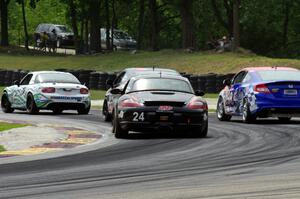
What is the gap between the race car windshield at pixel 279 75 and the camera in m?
20.5

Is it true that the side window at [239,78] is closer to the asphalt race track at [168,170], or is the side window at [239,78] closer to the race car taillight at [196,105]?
the asphalt race track at [168,170]

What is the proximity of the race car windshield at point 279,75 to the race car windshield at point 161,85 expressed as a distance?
3323 mm

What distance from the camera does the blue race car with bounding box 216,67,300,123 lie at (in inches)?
794

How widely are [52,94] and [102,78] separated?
14.1 metres

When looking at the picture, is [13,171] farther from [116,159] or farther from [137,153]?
[137,153]

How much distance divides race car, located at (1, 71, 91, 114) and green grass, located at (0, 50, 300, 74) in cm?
1458

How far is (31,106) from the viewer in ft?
84.2

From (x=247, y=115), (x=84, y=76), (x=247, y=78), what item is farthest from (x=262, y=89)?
(x=84, y=76)

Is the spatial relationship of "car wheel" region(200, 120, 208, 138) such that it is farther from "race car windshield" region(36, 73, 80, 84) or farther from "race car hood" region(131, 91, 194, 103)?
"race car windshield" region(36, 73, 80, 84)

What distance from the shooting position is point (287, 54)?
6725cm

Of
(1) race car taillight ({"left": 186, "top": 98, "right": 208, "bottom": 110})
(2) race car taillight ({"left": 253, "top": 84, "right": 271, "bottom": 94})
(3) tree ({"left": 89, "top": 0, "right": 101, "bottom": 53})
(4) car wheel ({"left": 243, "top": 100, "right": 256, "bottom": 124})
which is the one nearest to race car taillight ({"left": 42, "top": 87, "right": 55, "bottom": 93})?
(4) car wheel ({"left": 243, "top": 100, "right": 256, "bottom": 124})

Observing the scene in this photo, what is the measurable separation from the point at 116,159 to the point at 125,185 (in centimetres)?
299

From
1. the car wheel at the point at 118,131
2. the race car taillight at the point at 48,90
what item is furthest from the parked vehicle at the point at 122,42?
the car wheel at the point at 118,131

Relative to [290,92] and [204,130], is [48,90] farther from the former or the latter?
[204,130]
